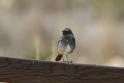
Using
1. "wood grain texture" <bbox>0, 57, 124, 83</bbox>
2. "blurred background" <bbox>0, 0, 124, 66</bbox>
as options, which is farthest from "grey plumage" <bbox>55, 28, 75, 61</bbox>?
"blurred background" <bbox>0, 0, 124, 66</bbox>

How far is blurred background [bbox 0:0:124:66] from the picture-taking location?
774 cm

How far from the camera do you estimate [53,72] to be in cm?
253

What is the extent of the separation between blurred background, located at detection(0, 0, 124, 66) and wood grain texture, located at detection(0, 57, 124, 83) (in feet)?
14.2

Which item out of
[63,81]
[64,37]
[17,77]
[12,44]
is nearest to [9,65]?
[17,77]

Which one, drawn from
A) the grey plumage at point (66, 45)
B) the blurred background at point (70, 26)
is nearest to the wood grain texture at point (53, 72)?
the grey plumage at point (66, 45)

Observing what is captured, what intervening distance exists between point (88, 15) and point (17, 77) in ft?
23.8

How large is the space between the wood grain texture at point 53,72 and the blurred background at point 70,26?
170 inches

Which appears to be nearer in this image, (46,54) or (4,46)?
(46,54)

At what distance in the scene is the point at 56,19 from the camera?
31.3ft

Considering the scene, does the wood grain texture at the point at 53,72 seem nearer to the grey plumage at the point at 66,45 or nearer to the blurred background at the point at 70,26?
the grey plumage at the point at 66,45

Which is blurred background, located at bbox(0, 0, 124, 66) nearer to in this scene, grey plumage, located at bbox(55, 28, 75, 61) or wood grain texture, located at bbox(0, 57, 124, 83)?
grey plumage, located at bbox(55, 28, 75, 61)

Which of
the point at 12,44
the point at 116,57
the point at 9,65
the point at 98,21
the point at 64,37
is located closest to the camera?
the point at 9,65

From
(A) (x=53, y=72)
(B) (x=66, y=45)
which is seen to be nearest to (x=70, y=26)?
(B) (x=66, y=45)

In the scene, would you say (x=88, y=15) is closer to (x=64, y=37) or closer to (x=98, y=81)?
(x=64, y=37)
